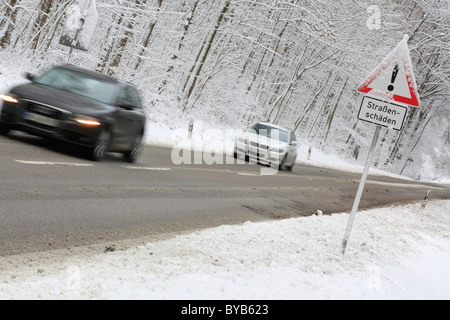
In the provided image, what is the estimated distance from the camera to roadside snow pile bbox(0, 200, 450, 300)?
4309mm

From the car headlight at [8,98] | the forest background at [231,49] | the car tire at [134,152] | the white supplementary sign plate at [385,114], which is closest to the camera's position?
the white supplementary sign plate at [385,114]

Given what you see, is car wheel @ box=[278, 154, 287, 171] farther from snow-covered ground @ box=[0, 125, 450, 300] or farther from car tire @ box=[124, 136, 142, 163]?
snow-covered ground @ box=[0, 125, 450, 300]

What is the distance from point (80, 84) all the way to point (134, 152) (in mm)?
2334

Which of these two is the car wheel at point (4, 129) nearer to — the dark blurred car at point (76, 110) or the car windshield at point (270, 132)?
the dark blurred car at point (76, 110)

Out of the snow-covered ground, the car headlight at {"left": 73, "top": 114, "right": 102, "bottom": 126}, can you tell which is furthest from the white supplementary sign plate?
the car headlight at {"left": 73, "top": 114, "right": 102, "bottom": 126}

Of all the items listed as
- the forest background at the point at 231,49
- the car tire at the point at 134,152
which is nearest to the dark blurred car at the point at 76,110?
the car tire at the point at 134,152

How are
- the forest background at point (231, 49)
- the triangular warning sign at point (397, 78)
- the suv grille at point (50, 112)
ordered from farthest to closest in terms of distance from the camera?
the forest background at point (231, 49), the suv grille at point (50, 112), the triangular warning sign at point (397, 78)

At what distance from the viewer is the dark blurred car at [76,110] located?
32.0 feet

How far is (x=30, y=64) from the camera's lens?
2139cm

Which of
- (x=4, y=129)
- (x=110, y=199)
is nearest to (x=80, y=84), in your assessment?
(x=4, y=129)

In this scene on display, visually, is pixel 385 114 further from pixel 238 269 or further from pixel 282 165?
pixel 282 165

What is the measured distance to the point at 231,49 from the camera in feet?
101

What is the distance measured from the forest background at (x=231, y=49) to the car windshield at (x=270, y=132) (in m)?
5.55

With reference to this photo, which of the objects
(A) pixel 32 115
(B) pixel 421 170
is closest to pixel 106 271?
(A) pixel 32 115
